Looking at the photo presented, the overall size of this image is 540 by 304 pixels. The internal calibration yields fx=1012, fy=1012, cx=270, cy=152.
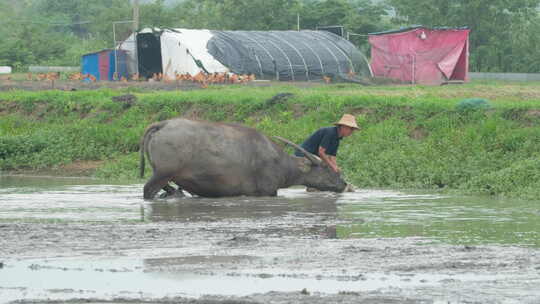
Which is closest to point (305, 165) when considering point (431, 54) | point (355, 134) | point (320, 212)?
point (320, 212)

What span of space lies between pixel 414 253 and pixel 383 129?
28.3ft

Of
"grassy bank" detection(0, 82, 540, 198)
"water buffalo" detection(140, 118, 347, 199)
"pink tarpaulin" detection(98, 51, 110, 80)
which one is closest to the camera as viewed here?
"water buffalo" detection(140, 118, 347, 199)

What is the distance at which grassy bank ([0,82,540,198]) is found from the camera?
46.7 feet

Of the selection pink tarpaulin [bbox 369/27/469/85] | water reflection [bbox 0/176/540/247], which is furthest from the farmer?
pink tarpaulin [bbox 369/27/469/85]

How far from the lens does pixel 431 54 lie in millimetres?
33719

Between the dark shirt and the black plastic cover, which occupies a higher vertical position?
the dark shirt

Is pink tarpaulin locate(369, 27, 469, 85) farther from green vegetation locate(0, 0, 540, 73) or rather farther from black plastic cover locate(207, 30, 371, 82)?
green vegetation locate(0, 0, 540, 73)

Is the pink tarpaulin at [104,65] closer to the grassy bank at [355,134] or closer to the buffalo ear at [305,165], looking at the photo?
the grassy bank at [355,134]

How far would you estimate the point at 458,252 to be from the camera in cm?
809

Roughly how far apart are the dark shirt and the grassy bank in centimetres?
112

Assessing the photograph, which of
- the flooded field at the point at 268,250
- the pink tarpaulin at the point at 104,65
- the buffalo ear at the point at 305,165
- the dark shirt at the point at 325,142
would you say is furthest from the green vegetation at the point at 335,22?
the flooded field at the point at 268,250

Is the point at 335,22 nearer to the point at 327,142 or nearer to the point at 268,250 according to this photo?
the point at 327,142

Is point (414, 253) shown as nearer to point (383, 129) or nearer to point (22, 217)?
point (22, 217)

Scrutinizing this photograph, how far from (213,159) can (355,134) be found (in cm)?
483
